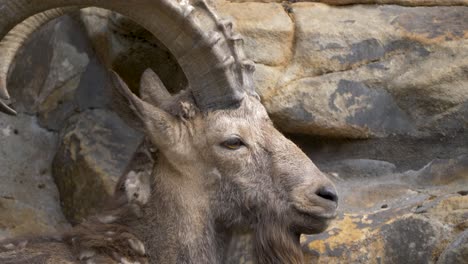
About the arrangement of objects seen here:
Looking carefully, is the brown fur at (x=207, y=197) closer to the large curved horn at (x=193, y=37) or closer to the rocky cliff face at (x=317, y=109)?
the large curved horn at (x=193, y=37)

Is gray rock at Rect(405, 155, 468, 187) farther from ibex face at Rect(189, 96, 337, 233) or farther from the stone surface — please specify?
ibex face at Rect(189, 96, 337, 233)

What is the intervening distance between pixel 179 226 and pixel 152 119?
71cm

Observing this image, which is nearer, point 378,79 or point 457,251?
point 457,251

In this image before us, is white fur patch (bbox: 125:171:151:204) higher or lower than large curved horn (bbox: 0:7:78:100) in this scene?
lower

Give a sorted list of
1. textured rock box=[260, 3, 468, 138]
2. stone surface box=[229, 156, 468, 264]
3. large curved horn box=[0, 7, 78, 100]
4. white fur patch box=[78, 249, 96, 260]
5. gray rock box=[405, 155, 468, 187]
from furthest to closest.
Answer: textured rock box=[260, 3, 468, 138]
gray rock box=[405, 155, 468, 187]
stone surface box=[229, 156, 468, 264]
large curved horn box=[0, 7, 78, 100]
white fur patch box=[78, 249, 96, 260]

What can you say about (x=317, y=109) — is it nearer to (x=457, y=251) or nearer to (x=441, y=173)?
(x=441, y=173)

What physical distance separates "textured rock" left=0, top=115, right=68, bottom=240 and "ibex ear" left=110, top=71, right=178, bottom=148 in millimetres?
3074

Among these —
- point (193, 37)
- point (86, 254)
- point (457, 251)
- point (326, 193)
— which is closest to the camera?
point (86, 254)

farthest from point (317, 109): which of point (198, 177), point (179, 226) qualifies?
point (179, 226)

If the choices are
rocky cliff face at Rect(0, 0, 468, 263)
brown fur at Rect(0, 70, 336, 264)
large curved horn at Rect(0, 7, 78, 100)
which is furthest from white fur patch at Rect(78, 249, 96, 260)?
rocky cliff face at Rect(0, 0, 468, 263)

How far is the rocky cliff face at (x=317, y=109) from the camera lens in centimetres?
795

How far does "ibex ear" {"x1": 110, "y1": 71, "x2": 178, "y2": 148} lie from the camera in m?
5.96

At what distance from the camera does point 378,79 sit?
8.41 meters

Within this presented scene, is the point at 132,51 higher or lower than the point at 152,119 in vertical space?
lower
